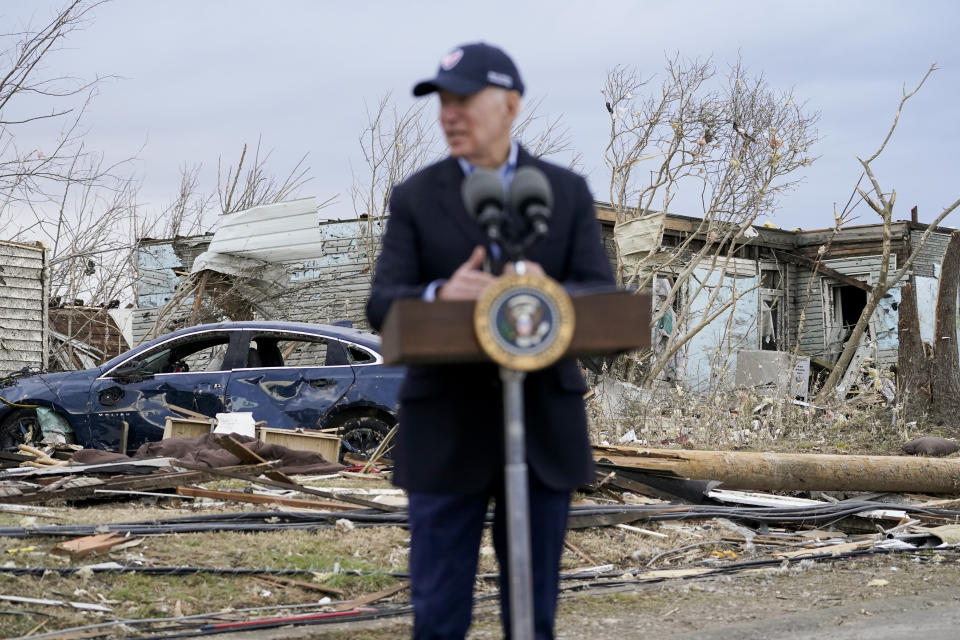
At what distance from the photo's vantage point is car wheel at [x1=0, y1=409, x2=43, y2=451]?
1150 cm

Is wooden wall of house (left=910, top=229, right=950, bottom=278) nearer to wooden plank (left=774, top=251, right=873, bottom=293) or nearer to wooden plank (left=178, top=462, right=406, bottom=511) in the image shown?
wooden plank (left=774, top=251, right=873, bottom=293)

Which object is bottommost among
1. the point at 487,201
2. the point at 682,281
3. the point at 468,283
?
the point at 468,283

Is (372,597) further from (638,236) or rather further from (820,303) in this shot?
(820,303)

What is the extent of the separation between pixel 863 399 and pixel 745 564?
34.5 feet

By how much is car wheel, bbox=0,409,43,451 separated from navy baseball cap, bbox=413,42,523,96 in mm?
9894

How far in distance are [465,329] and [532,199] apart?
1.19 feet

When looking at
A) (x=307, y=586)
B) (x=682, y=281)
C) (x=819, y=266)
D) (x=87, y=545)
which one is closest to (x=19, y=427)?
(x=87, y=545)

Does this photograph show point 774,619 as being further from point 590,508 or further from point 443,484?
point 443,484

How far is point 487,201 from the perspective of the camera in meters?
2.62

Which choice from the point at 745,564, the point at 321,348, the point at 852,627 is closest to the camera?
the point at 852,627

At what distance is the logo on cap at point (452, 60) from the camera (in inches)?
110

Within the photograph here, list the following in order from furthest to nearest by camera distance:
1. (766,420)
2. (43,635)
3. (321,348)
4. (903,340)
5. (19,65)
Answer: (321,348) → (903,340) → (19,65) → (766,420) → (43,635)

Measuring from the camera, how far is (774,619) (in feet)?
19.6

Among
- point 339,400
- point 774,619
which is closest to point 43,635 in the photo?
point 774,619
